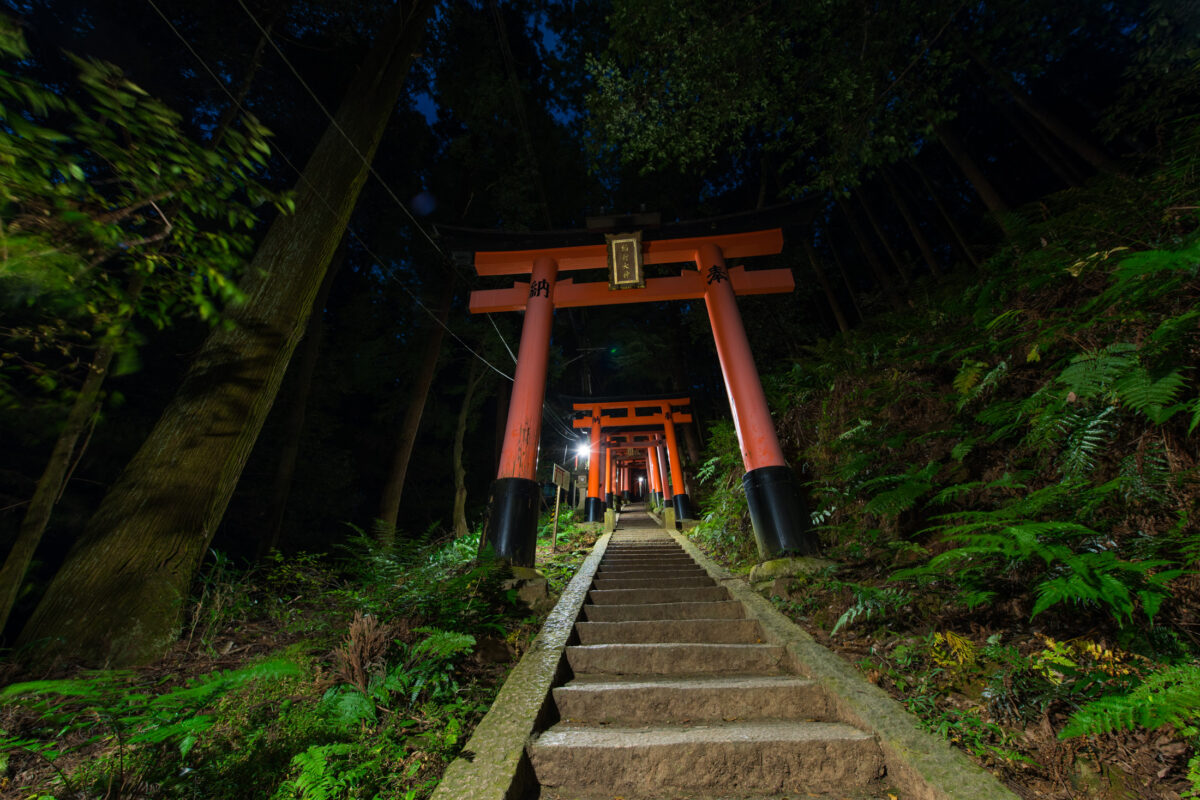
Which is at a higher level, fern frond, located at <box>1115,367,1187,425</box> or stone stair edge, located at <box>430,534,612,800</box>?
fern frond, located at <box>1115,367,1187,425</box>

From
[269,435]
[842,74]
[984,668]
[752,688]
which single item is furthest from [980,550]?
[269,435]

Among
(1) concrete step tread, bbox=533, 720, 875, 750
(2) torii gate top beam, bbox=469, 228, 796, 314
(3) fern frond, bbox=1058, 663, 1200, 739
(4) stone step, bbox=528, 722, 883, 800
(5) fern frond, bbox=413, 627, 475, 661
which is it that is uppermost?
(2) torii gate top beam, bbox=469, 228, 796, 314

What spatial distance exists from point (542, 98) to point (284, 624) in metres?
12.4

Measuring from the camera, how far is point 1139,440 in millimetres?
2479

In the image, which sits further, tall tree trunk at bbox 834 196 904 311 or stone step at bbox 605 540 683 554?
tall tree trunk at bbox 834 196 904 311

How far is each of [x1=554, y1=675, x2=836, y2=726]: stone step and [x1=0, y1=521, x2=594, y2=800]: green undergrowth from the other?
1.93ft

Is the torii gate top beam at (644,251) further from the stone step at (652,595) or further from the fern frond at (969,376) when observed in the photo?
the stone step at (652,595)

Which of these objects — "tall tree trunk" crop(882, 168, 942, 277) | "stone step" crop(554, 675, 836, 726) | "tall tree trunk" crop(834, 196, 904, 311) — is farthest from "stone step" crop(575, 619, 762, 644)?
"tall tree trunk" crop(882, 168, 942, 277)

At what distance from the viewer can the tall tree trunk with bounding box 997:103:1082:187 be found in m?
10.3

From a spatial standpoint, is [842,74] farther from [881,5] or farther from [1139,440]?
[1139,440]

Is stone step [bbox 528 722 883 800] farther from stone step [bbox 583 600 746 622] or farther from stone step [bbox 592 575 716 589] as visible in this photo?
stone step [bbox 592 575 716 589]

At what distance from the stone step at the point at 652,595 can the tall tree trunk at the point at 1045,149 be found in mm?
13673

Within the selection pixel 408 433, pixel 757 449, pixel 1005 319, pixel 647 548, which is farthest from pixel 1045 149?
pixel 408 433

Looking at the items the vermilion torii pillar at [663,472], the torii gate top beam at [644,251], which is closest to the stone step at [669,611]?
the torii gate top beam at [644,251]
